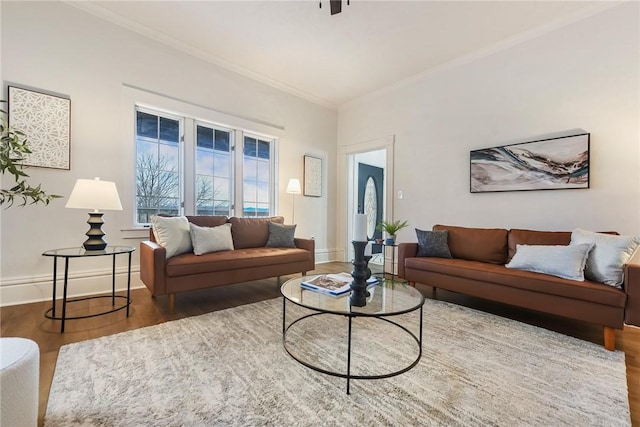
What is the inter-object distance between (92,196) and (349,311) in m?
2.29

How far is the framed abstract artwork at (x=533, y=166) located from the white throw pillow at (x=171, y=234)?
3.49m

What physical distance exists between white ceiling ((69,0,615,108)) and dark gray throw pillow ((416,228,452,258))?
231cm

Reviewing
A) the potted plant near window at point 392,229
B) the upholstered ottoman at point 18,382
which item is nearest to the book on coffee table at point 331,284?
the upholstered ottoman at point 18,382

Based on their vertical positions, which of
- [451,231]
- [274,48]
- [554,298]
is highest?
[274,48]

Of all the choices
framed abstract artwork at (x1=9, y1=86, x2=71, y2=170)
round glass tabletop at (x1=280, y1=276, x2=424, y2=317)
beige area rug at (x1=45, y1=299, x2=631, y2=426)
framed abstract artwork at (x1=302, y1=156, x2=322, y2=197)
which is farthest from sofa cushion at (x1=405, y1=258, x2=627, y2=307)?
framed abstract artwork at (x1=9, y1=86, x2=71, y2=170)

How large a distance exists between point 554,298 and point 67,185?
177 inches

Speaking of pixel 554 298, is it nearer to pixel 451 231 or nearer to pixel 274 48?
pixel 451 231

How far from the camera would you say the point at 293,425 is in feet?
3.91

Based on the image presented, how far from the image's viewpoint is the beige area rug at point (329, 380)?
1.25 metres

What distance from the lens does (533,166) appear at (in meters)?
3.17

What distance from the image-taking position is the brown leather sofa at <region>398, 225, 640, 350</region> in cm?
191

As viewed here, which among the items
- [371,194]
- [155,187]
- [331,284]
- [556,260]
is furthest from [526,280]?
[371,194]

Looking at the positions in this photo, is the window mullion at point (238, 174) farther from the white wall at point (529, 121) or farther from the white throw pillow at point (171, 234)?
the white wall at point (529, 121)

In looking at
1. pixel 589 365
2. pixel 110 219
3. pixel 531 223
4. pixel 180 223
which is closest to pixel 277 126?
pixel 180 223
